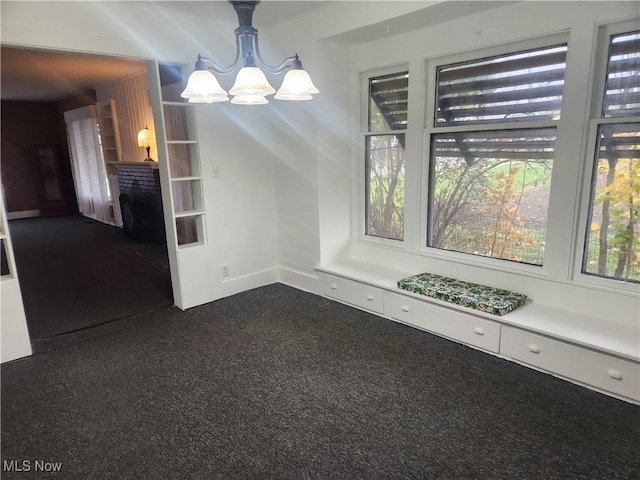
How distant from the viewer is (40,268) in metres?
4.91

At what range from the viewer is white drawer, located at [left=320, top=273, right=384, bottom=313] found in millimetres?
3353

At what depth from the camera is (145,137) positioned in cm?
592

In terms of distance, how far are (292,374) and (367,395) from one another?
1.69 feet

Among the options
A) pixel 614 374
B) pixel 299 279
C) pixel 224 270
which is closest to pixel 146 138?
pixel 224 270

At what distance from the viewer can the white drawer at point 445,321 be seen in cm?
268

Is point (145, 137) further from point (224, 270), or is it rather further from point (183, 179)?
point (224, 270)

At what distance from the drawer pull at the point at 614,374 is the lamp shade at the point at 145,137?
238 inches

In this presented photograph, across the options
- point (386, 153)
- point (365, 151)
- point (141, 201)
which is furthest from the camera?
point (141, 201)

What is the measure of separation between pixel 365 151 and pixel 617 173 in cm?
200

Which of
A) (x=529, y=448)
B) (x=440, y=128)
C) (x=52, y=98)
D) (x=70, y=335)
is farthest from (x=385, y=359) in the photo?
(x=52, y=98)

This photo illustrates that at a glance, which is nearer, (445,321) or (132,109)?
(445,321)

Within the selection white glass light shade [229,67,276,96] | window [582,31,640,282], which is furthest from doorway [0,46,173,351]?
window [582,31,640,282]

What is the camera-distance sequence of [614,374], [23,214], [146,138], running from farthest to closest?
[23,214] < [146,138] < [614,374]

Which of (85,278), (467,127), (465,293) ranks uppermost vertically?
(467,127)
